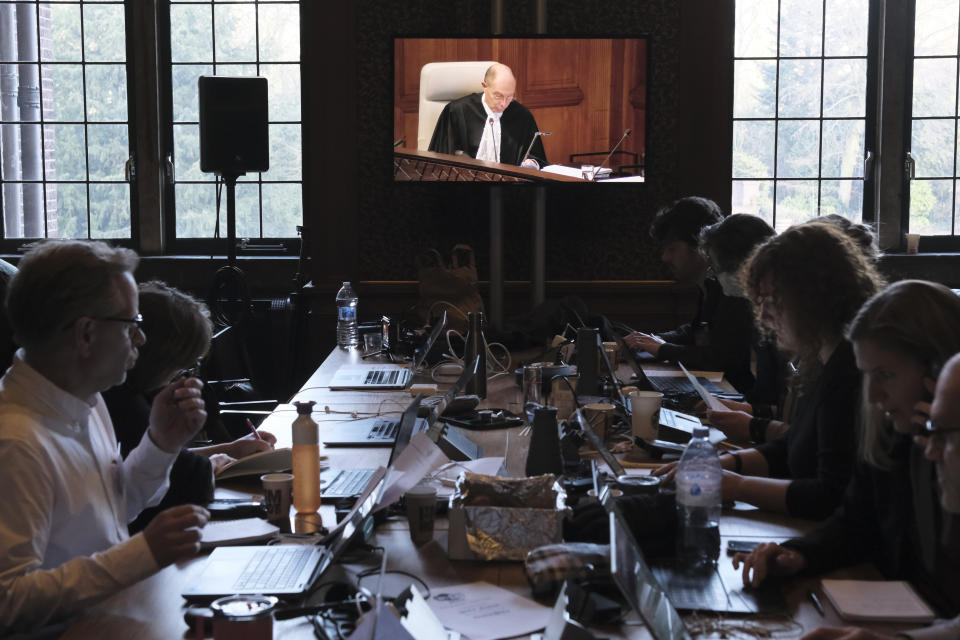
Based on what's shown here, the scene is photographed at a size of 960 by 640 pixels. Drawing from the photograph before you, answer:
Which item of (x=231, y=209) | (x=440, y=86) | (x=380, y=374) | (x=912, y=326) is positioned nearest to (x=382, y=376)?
(x=380, y=374)

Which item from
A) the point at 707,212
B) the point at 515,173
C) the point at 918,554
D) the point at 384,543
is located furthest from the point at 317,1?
the point at 918,554

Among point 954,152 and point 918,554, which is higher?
point 954,152

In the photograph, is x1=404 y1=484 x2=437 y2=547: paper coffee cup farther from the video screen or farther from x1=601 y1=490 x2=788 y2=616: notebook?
the video screen

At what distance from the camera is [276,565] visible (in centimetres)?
171

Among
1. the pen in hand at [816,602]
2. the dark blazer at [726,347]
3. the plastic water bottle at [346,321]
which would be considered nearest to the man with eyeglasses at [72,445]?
the pen in hand at [816,602]

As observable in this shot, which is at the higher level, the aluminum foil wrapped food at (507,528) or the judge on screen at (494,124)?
the judge on screen at (494,124)

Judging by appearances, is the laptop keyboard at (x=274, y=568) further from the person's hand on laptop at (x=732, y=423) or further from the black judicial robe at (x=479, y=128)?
the black judicial robe at (x=479, y=128)

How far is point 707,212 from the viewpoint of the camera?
4.45 metres

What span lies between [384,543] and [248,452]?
2.66 ft

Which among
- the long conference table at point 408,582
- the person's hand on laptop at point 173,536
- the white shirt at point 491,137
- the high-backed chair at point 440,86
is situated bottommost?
the long conference table at point 408,582

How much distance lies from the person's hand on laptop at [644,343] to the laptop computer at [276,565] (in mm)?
2556

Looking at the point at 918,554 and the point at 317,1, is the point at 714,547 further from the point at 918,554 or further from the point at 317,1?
the point at 317,1

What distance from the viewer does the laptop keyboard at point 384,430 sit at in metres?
2.81

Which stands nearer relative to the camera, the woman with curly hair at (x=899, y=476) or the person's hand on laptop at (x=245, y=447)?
the woman with curly hair at (x=899, y=476)
